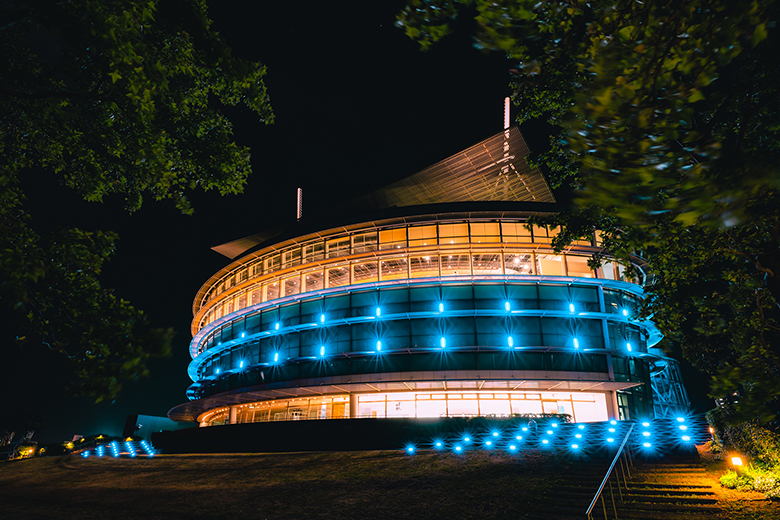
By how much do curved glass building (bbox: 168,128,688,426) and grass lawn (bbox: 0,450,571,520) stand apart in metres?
12.9

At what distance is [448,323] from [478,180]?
1572 centimetres

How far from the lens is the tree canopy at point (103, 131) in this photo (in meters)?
6.34

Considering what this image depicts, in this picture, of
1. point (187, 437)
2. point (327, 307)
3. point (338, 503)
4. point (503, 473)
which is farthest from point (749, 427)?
point (187, 437)

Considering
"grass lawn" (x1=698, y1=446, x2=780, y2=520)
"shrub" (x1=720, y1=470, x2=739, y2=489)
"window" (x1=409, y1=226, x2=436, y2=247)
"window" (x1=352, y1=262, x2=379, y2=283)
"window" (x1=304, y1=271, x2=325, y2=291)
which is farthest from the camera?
"window" (x1=304, y1=271, x2=325, y2=291)

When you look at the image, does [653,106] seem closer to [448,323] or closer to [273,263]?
[448,323]

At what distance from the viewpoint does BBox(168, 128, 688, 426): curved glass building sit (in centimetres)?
3344

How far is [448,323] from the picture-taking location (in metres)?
34.4

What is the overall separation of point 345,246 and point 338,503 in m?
26.1

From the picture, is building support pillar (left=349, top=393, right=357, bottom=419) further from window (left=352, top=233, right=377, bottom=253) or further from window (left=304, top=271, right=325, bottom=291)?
window (left=352, top=233, right=377, bottom=253)

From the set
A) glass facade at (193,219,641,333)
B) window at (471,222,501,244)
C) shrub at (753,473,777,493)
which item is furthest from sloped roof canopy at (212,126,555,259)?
shrub at (753,473,777,493)

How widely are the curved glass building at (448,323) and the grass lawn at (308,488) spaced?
12949 mm

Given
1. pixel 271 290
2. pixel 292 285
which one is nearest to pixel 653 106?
pixel 292 285

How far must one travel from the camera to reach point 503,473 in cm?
1658

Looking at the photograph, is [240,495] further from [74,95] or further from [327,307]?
[327,307]
